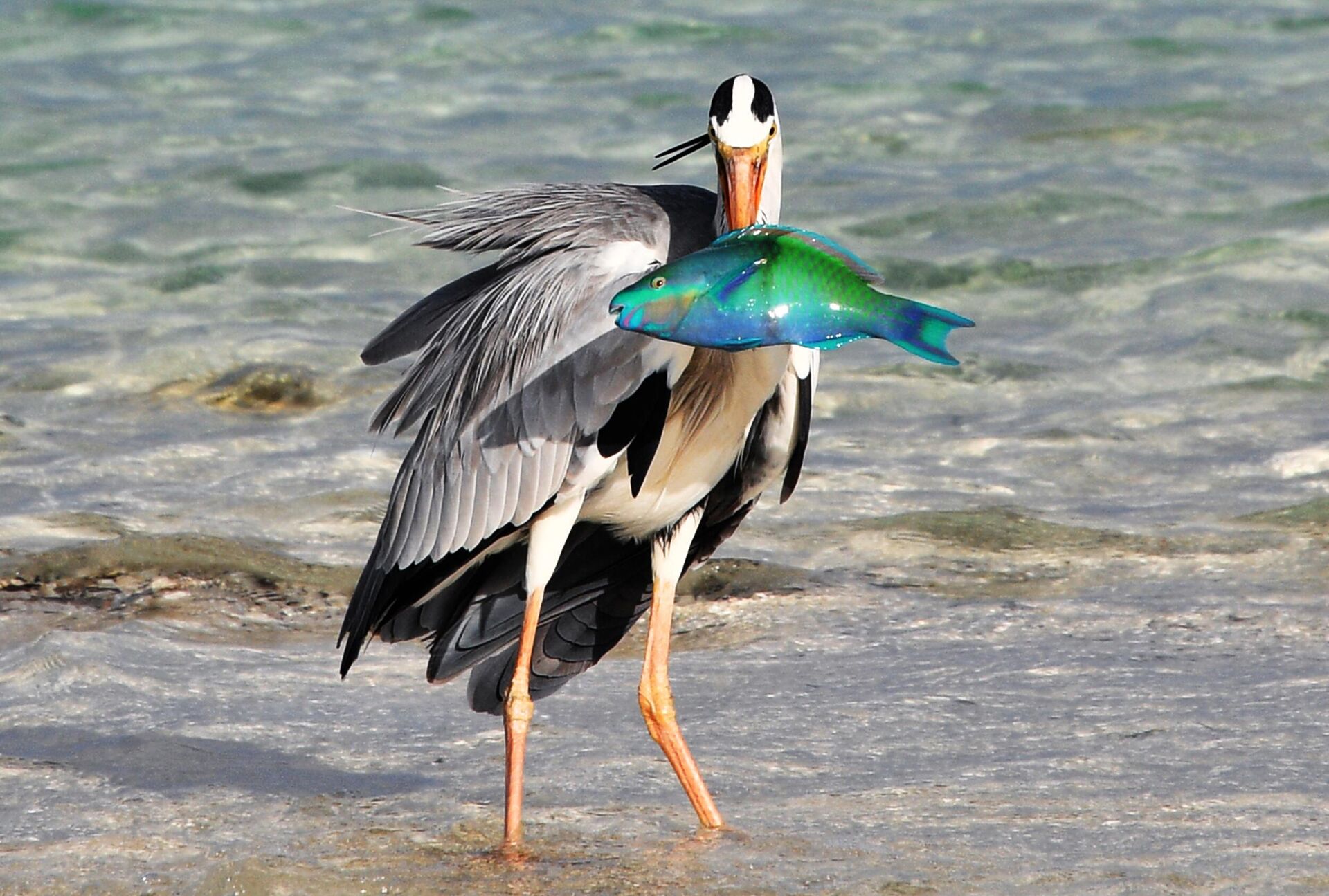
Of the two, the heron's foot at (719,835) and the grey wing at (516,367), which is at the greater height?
the grey wing at (516,367)

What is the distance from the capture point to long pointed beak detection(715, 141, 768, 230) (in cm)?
411

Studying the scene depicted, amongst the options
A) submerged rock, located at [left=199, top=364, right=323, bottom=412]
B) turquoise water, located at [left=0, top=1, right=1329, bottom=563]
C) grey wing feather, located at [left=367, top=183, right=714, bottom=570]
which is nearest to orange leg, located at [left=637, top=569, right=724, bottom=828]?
grey wing feather, located at [left=367, top=183, right=714, bottom=570]

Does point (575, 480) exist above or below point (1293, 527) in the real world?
above

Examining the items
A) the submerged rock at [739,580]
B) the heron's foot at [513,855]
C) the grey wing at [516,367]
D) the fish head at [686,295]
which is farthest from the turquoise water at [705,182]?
the fish head at [686,295]

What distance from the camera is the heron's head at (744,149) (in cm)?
412

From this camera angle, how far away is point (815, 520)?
657 centimetres

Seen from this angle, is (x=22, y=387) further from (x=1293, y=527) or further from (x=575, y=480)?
(x=1293, y=527)

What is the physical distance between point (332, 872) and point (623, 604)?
1.33 metres

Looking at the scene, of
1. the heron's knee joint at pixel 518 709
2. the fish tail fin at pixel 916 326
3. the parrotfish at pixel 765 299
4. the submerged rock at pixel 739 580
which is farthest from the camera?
the submerged rock at pixel 739 580

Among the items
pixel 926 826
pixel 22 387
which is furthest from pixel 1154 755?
pixel 22 387

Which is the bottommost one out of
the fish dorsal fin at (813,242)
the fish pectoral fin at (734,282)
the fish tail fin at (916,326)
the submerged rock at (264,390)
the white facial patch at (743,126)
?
the submerged rock at (264,390)

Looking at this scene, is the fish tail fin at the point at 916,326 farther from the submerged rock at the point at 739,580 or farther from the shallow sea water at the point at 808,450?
the submerged rock at the point at 739,580

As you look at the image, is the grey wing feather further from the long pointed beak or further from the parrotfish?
the parrotfish

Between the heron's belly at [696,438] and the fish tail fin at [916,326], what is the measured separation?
0.98m
